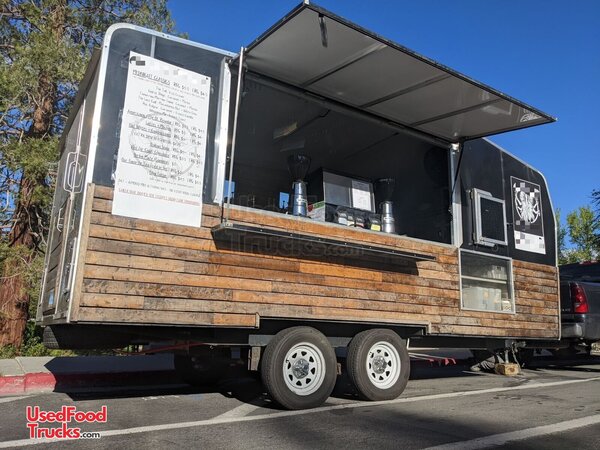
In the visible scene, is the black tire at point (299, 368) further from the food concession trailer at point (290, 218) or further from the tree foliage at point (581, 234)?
the tree foliage at point (581, 234)

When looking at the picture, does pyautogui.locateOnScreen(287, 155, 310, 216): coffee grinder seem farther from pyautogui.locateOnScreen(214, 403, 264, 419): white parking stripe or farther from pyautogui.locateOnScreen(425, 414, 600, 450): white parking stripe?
pyautogui.locateOnScreen(425, 414, 600, 450): white parking stripe

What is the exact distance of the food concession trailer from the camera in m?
4.92

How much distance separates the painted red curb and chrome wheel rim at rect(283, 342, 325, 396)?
3.10 meters

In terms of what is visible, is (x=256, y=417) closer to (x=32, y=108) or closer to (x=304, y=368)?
(x=304, y=368)

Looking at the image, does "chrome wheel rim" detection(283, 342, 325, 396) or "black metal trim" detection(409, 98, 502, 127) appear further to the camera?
"black metal trim" detection(409, 98, 502, 127)

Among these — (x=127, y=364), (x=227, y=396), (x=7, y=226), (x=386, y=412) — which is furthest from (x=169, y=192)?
(x=7, y=226)

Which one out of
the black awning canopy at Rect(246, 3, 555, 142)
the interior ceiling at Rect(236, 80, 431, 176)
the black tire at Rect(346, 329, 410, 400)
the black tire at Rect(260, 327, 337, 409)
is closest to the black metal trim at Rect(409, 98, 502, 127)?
the black awning canopy at Rect(246, 3, 555, 142)

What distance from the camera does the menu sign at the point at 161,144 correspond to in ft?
16.3

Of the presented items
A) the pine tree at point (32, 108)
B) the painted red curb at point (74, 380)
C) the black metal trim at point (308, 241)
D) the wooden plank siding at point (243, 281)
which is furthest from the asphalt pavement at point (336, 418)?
the pine tree at point (32, 108)

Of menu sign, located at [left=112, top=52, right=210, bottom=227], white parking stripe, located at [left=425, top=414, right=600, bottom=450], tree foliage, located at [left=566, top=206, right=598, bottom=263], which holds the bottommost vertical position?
white parking stripe, located at [left=425, top=414, right=600, bottom=450]

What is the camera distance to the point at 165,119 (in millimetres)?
5258

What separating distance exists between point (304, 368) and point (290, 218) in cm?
164

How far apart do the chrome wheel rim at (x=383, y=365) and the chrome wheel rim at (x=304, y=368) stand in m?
0.73

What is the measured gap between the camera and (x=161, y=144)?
5191mm
